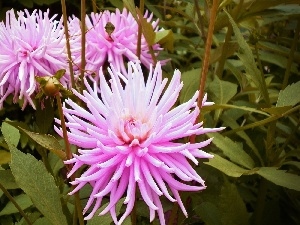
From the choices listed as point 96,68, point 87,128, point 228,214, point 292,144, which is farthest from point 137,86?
point 292,144

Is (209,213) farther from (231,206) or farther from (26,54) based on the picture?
Result: (26,54)

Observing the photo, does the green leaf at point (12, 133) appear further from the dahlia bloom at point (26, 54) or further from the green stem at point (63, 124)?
the green stem at point (63, 124)

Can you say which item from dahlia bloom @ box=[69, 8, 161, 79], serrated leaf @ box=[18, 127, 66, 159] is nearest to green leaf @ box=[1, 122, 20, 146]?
dahlia bloom @ box=[69, 8, 161, 79]

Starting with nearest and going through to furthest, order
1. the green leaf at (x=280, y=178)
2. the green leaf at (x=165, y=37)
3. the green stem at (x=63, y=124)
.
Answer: the green stem at (x=63, y=124), the green leaf at (x=280, y=178), the green leaf at (x=165, y=37)

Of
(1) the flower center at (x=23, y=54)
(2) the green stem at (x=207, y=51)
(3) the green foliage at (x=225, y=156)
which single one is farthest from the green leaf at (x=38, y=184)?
(1) the flower center at (x=23, y=54)

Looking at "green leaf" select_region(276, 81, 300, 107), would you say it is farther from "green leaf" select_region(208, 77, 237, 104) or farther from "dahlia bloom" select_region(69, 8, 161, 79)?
"dahlia bloom" select_region(69, 8, 161, 79)

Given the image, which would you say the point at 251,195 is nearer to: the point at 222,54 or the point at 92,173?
the point at 222,54

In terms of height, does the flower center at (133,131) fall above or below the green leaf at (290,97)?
above
